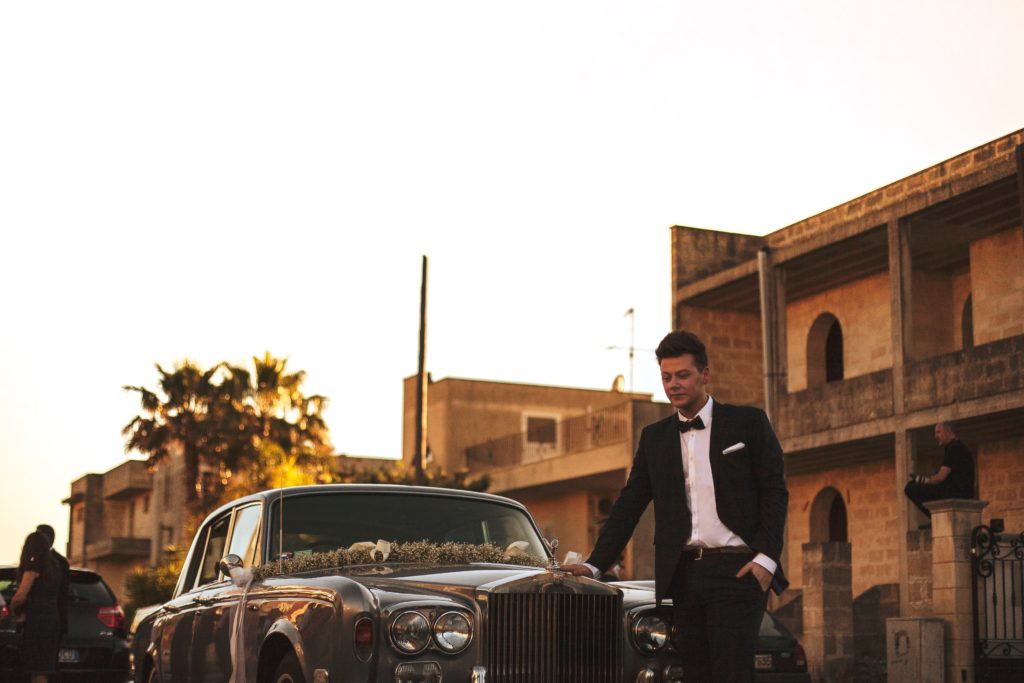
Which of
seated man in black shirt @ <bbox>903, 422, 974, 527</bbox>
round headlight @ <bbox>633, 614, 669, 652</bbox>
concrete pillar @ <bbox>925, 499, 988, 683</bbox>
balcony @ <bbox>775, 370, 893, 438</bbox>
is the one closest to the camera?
round headlight @ <bbox>633, 614, 669, 652</bbox>

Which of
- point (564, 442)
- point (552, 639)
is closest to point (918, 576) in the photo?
point (552, 639)

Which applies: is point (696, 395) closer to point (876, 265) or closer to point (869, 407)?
point (869, 407)

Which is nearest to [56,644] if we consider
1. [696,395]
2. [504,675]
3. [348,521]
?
[348,521]

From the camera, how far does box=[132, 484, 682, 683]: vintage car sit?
21.9 feet

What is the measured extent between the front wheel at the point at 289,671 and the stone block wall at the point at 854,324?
22114mm

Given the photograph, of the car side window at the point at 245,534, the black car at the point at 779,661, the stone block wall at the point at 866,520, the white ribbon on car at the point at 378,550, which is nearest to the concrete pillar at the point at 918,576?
the black car at the point at 779,661

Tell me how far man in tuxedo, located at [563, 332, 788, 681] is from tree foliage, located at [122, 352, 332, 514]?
1406 inches

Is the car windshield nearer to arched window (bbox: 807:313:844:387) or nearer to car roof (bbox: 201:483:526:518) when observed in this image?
car roof (bbox: 201:483:526:518)

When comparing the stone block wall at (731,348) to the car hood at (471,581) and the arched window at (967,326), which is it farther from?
the car hood at (471,581)

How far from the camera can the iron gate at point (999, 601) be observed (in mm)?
14938

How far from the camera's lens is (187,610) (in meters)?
9.19

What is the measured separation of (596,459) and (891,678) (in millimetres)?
17021

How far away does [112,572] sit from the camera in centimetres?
6794

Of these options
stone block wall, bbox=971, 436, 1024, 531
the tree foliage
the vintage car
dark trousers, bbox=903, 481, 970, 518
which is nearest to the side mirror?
the vintage car
